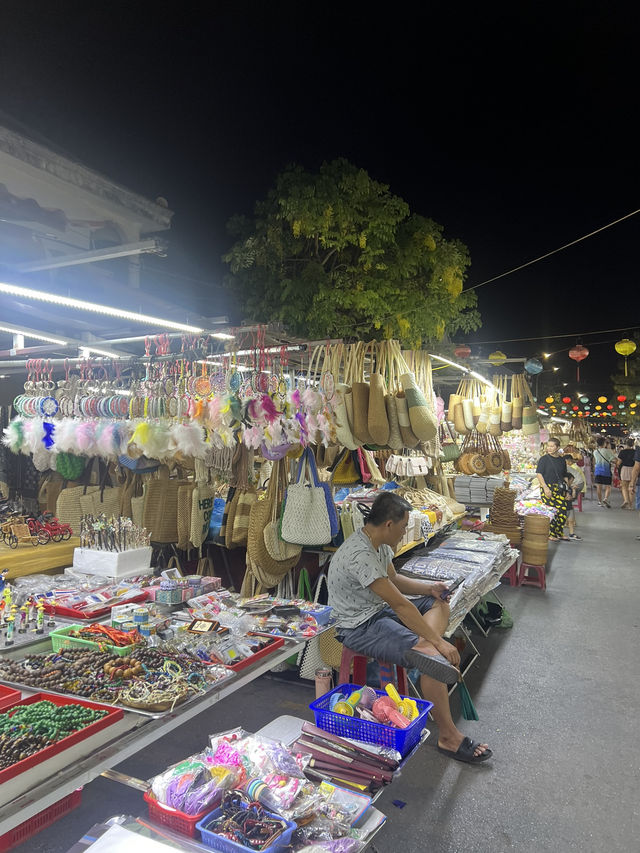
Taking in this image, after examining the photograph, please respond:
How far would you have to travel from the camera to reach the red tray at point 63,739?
4.90 ft

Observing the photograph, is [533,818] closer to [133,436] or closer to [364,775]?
[364,775]

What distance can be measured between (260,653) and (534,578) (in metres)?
6.20

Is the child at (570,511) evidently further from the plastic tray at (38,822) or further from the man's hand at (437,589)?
the plastic tray at (38,822)

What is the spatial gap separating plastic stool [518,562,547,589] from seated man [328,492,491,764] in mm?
4150

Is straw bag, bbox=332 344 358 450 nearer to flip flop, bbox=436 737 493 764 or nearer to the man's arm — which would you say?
the man's arm

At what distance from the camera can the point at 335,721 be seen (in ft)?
7.67

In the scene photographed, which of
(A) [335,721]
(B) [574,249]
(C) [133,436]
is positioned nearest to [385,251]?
(B) [574,249]

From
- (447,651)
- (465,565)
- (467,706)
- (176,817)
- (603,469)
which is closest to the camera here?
(176,817)

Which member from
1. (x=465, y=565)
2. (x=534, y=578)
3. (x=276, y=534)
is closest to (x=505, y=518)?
(x=534, y=578)

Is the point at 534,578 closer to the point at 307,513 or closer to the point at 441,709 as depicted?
the point at 441,709

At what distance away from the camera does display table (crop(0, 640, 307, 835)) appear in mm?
1454

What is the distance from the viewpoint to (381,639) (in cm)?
320

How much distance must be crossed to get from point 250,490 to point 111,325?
4.39 m

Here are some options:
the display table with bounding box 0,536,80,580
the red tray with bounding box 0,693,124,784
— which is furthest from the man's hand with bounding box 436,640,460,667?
the display table with bounding box 0,536,80,580
